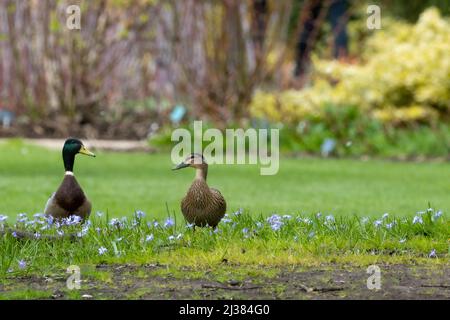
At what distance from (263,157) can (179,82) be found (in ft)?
14.4

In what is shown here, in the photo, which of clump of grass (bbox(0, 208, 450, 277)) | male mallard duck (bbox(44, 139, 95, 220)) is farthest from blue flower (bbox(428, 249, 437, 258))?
male mallard duck (bbox(44, 139, 95, 220))

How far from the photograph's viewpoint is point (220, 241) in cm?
716

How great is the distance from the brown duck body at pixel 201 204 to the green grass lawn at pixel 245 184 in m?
2.65

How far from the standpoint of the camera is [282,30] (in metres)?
19.6

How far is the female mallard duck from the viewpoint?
7.38m

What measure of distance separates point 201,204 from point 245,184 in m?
5.74

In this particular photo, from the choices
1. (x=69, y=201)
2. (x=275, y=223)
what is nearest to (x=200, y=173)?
(x=275, y=223)

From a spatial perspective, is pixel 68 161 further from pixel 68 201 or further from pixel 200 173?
pixel 200 173

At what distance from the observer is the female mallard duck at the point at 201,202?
7.38m

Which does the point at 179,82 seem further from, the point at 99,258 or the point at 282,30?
the point at 99,258

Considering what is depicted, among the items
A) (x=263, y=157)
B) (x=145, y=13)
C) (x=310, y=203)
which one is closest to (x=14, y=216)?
(x=310, y=203)

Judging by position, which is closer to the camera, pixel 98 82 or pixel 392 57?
pixel 392 57

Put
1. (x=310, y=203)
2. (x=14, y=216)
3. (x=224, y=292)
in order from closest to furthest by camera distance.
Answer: (x=224, y=292) < (x=14, y=216) < (x=310, y=203)

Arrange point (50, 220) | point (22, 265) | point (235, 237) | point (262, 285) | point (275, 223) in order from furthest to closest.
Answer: point (50, 220) < point (275, 223) < point (235, 237) < point (22, 265) < point (262, 285)
